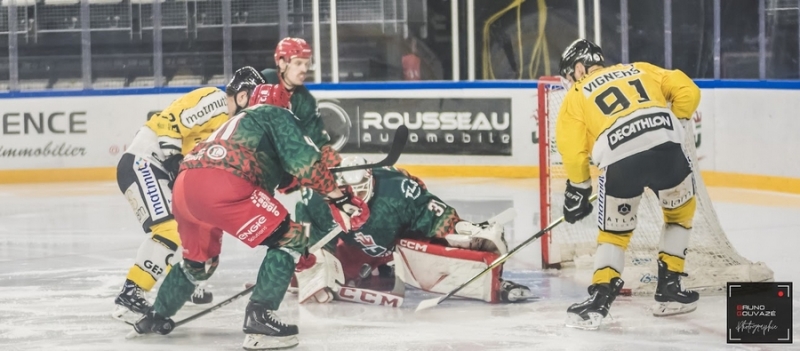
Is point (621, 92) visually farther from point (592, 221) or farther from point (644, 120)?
point (592, 221)

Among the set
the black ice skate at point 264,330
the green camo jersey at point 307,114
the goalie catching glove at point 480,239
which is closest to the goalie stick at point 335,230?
the black ice skate at point 264,330

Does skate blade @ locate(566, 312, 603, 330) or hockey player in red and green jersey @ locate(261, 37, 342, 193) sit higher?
hockey player in red and green jersey @ locate(261, 37, 342, 193)

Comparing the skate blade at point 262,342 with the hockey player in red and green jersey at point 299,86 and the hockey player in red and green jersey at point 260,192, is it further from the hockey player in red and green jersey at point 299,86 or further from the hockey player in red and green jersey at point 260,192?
the hockey player in red and green jersey at point 299,86

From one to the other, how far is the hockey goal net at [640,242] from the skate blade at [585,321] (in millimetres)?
671

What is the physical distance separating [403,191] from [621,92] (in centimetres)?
119

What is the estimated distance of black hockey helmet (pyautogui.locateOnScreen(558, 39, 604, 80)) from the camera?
473 cm

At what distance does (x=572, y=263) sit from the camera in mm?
6156

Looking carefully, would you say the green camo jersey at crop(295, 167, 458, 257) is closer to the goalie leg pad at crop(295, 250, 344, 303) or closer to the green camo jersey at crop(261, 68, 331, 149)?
the goalie leg pad at crop(295, 250, 344, 303)

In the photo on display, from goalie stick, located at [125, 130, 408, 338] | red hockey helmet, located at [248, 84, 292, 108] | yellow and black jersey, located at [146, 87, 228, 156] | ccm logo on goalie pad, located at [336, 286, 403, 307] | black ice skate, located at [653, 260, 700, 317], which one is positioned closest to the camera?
goalie stick, located at [125, 130, 408, 338]

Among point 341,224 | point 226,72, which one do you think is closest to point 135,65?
point 226,72

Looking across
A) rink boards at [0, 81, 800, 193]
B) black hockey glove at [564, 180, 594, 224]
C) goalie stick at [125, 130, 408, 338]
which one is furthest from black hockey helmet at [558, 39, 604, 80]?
rink boards at [0, 81, 800, 193]

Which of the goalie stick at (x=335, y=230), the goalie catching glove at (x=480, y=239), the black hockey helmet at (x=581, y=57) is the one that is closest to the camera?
the goalie stick at (x=335, y=230)

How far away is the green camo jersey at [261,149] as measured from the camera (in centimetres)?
423

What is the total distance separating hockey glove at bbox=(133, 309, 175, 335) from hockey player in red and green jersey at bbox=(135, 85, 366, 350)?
383 millimetres
